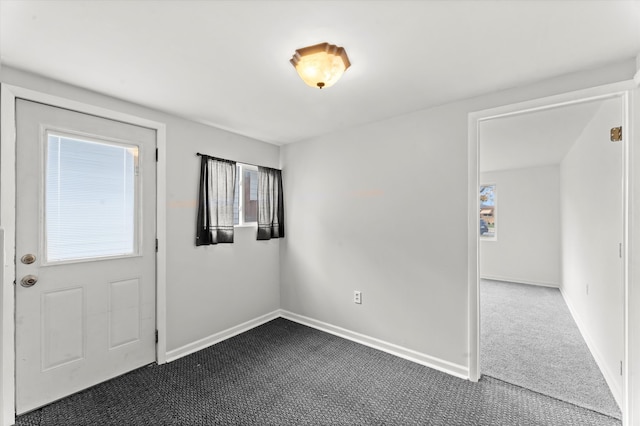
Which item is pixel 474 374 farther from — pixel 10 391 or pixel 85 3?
pixel 85 3

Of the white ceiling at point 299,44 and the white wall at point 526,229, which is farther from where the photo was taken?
the white wall at point 526,229

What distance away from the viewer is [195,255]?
3.05 meters

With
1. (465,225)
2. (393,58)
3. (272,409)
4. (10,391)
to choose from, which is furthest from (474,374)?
(10,391)

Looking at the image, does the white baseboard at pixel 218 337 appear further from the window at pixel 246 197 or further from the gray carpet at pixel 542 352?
the gray carpet at pixel 542 352

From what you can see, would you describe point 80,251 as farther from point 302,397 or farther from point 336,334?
point 336,334

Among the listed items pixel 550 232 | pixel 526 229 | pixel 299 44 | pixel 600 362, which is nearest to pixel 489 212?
pixel 526 229

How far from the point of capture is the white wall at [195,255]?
9.35 ft

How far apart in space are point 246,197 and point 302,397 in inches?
87.7

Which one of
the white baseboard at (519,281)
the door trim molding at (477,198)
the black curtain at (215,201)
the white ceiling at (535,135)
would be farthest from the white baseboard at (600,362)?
the black curtain at (215,201)

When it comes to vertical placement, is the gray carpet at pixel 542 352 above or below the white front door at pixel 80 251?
below

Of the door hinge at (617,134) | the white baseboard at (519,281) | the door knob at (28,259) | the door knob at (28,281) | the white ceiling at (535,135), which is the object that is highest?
the white ceiling at (535,135)

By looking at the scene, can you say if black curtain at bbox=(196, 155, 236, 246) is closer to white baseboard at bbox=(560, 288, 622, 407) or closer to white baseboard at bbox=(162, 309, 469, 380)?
white baseboard at bbox=(162, 309, 469, 380)

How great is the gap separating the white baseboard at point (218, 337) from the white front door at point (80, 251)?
231 millimetres

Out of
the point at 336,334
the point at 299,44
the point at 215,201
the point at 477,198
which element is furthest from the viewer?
the point at 336,334
